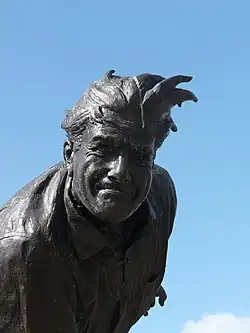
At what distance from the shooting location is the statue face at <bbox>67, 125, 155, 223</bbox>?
384cm

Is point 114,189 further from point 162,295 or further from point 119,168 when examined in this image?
point 162,295

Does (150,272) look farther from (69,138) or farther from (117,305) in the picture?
(69,138)

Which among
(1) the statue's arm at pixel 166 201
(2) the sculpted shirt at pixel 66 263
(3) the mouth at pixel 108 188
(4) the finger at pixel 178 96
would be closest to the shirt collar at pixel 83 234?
(2) the sculpted shirt at pixel 66 263

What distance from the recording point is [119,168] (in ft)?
12.6

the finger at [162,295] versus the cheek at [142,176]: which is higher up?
the cheek at [142,176]

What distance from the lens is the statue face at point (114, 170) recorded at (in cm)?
384

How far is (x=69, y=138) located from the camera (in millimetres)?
4047

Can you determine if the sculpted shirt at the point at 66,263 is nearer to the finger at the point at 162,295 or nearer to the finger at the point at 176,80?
the finger at the point at 162,295

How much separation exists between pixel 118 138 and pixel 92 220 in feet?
1.39

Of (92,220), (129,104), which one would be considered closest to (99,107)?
(129,104)

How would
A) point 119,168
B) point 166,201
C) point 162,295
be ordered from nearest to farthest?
point 119,168
point 166,201
point 162,295

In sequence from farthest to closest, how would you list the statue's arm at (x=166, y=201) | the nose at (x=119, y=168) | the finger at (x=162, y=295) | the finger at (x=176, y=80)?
1. the finger at (x=162, y=295)
2. the statue's arm at (x=166, y=201)
3. the finger at (x=176, y=80)
4. the nose at (x=119, y=168)

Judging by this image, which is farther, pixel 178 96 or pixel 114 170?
pixel 178 96

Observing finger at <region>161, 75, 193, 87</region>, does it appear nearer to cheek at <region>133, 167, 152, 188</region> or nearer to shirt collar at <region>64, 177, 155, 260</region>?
cheek at <region>133, 167, 152, 188</region>
